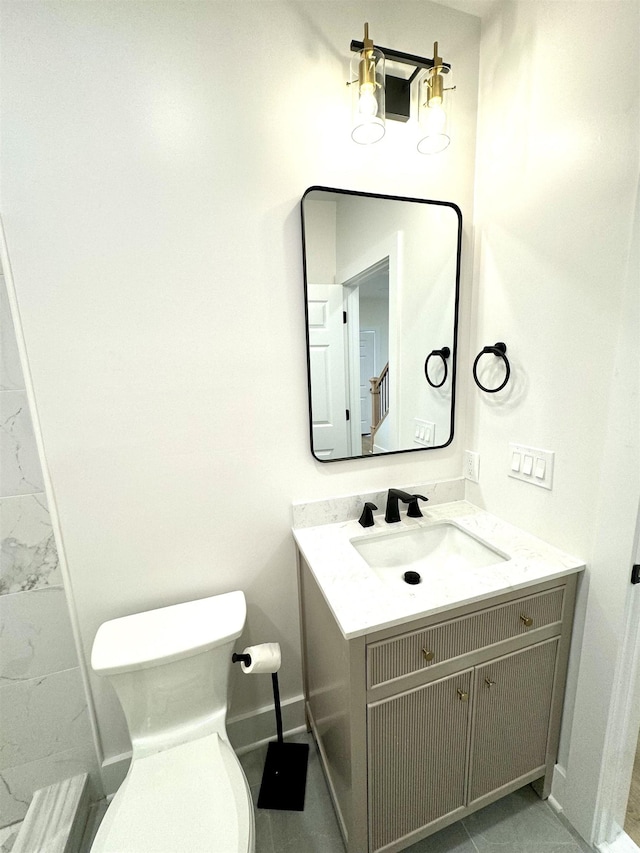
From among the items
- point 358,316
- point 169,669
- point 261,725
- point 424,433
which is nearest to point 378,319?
point 358,316

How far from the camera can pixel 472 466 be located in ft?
4.94

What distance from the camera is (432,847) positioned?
3.70ft

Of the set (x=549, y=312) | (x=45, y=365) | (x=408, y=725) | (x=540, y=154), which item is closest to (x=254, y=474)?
(x=45, y=365)

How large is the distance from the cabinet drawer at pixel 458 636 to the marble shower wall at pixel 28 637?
1.01 meters

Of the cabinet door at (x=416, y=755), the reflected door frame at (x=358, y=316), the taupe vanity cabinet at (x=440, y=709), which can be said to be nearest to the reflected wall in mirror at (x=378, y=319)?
the reflected door frame at (x=358, y=316)

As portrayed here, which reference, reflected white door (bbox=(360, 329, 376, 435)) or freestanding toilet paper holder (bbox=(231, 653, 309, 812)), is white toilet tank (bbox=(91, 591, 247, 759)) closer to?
freestanding toilet paper holder (bbox=(231, 653, 309, 812))

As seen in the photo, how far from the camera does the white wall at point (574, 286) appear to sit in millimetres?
909

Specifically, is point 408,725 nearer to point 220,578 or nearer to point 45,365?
point 220,578

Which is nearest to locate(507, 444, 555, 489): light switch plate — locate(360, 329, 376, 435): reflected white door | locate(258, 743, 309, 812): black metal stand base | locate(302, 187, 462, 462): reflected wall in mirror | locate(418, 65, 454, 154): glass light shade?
locate(302, 187, 462, 462): reflected wall in mirror

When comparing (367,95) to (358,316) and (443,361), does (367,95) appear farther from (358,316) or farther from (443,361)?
(443,361)

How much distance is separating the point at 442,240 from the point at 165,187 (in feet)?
3.26

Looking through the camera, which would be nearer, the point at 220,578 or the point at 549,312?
the point at 549,312

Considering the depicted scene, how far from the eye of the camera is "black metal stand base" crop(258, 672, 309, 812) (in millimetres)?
1251

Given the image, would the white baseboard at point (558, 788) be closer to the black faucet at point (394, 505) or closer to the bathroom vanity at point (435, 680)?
the bathroom vanity at point (435, 680)
